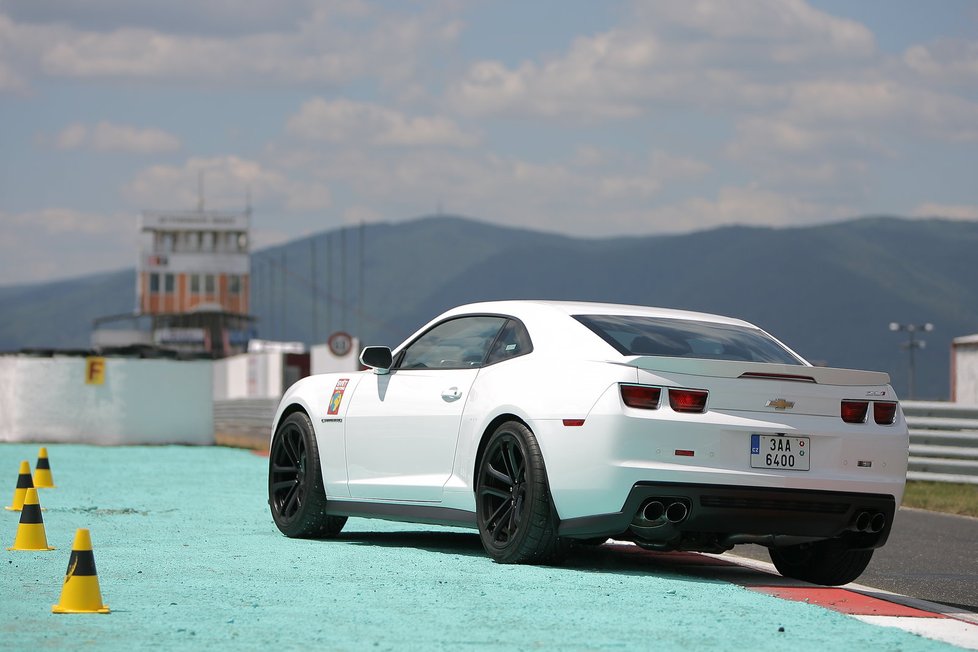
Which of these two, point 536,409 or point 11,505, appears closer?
point 536,409

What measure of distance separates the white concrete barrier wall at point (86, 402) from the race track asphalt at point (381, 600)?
18345mm

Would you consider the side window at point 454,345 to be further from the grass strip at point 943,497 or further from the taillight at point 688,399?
the grass strip at point 943,497

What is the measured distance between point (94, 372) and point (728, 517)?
2256 centimetres

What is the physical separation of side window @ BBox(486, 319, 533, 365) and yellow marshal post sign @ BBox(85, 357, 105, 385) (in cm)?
2105

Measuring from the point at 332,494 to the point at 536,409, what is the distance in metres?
2.13

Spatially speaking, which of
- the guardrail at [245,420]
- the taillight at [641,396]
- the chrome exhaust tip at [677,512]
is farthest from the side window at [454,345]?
the guardrail at [245,420]

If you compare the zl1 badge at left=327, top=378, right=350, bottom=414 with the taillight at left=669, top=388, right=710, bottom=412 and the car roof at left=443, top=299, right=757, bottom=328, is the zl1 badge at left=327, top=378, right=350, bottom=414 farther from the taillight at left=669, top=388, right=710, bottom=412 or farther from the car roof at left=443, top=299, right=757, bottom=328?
the taillight at left=669, top=388, right=710, bottom=412

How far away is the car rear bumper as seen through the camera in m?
7.24

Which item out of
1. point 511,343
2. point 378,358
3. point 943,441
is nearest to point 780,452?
point 511,343

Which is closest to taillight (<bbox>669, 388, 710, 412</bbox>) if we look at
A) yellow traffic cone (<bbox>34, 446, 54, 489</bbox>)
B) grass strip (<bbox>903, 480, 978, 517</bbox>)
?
grass strip (<bbox>903, 480, 978, 517</bbox>)

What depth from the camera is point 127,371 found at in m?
28.3

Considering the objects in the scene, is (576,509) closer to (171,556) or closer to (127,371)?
(171,556)

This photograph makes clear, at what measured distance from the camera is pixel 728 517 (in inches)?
287

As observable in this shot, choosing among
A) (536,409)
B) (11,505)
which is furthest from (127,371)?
(536,409)
